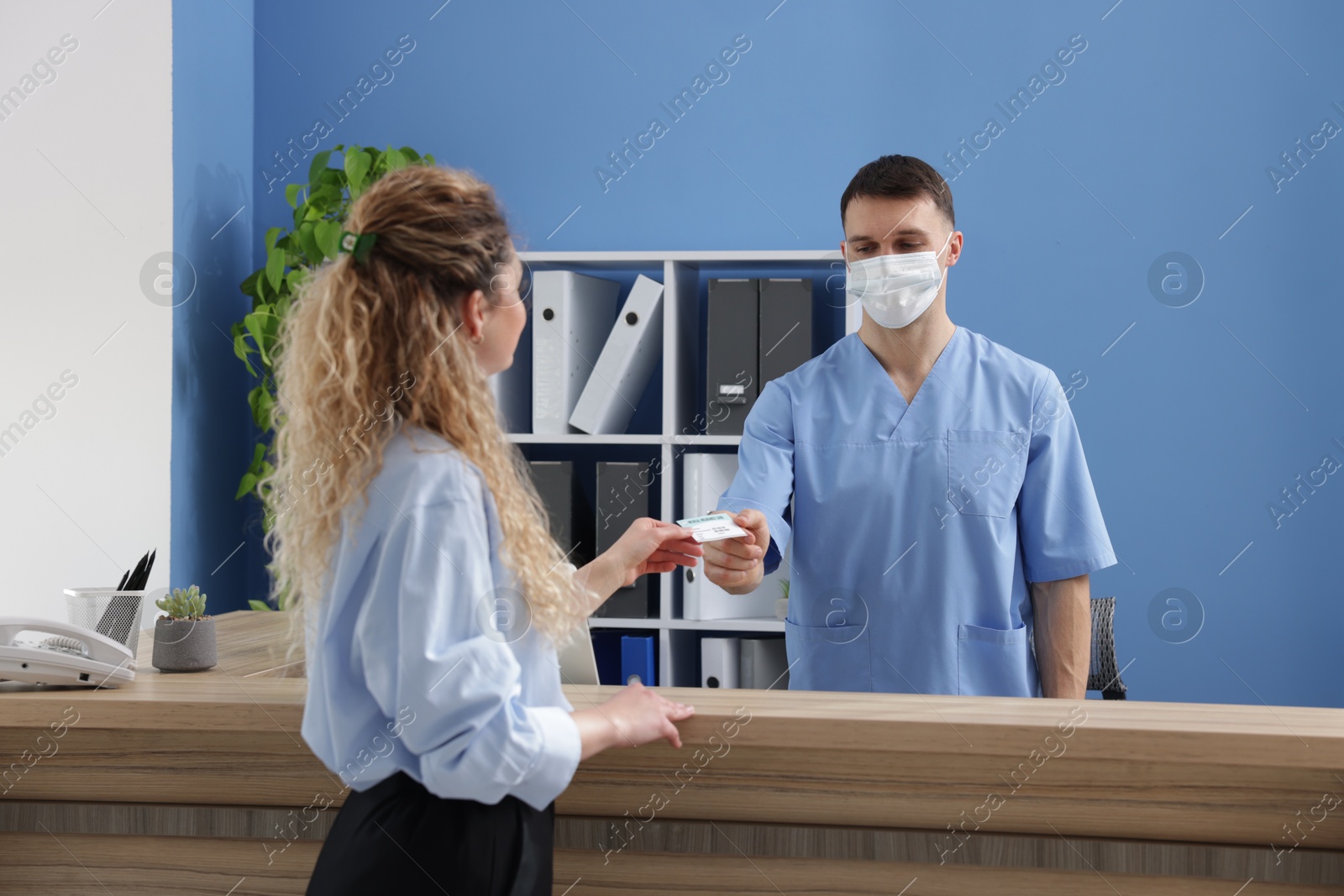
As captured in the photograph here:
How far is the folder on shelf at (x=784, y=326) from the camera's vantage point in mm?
2539

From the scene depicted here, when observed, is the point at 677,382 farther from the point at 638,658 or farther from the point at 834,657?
the point at 834,657

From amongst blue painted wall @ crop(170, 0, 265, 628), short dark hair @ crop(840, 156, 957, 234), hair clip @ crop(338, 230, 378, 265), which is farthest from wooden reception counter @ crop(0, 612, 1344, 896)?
blue painted wall @ crop(170, 0, 265, 628)

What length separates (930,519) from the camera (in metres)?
1.60

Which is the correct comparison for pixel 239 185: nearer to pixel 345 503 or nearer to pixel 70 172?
pixel 70 172

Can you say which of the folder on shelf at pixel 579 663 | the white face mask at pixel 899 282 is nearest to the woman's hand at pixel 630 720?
the folder on shelf at pixel 579 663

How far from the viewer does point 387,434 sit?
0.90 m

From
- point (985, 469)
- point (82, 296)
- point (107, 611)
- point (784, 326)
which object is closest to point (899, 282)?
point (985, 469)

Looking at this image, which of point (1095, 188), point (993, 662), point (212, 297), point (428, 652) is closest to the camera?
point (428, 652)

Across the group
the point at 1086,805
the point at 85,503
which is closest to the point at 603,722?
the point at 1086,805

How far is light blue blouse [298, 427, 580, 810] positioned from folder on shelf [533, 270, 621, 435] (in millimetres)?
1722

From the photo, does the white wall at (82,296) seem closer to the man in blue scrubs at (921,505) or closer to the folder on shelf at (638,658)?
the folder on shelf at (638,658)

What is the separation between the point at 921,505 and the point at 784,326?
102 centimetres

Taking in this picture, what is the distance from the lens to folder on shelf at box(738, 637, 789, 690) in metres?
2.63

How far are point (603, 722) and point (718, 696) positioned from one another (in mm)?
297
